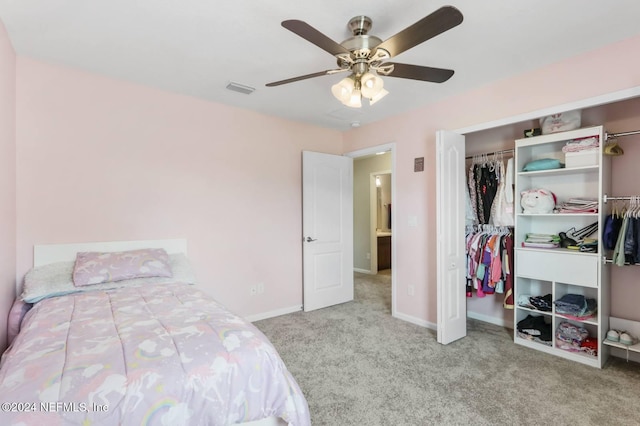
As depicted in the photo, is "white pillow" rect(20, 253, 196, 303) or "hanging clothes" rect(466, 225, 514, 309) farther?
"hanging clothes" rect(466, 225, 514, 309)

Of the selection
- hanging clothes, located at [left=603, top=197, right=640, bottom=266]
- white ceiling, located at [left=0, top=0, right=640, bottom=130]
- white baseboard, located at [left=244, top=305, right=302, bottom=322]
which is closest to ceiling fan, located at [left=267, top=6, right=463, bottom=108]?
white ceiling, located at [left=0, top=0, right=640, bottom=130]

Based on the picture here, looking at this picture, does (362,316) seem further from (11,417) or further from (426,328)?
(11,417)

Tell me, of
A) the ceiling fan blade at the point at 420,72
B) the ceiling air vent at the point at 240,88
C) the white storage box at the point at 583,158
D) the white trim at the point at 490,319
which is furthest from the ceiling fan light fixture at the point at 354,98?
the white trim at the point at 490,319

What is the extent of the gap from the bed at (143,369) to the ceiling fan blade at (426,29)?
1659 mm

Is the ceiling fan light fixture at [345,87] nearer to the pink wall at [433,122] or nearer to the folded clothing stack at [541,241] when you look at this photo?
the pink wall at [433,122]

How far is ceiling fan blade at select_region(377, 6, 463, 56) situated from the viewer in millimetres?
1328

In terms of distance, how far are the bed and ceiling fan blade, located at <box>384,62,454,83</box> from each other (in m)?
1.70

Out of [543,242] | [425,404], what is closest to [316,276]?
[425,404]

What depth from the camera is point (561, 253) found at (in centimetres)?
267

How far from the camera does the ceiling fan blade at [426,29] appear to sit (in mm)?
1328

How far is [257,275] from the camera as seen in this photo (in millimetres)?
3676

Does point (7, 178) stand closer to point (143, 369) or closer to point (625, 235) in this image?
point (143, 369)

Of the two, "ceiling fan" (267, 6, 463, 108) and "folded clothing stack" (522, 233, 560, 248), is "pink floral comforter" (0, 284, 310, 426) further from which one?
"folded clothing stack" (522, 233, 560, 248)

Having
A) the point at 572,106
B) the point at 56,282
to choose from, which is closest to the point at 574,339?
the point at 572,106
